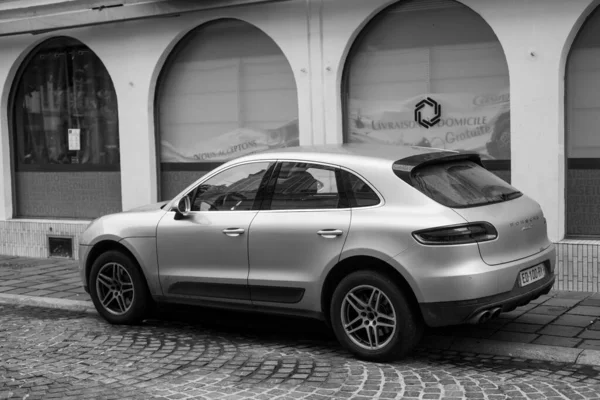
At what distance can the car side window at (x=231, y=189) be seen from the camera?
7215mm

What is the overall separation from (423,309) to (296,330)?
1820mm

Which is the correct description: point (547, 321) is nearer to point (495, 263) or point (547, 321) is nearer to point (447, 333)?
point (447, 333)

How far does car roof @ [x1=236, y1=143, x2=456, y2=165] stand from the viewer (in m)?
6.75

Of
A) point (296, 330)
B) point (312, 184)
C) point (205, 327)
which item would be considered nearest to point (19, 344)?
point (205, 327)

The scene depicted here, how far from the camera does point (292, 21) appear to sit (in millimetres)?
10641

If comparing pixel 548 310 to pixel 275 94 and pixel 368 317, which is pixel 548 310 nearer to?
pixel 368 317

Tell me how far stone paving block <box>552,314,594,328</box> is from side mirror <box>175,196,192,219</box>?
3286 millimetres

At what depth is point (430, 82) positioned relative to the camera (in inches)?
396

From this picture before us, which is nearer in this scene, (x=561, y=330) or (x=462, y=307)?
(x=462, y=307)

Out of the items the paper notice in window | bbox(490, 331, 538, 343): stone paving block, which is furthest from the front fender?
the paper notice in window

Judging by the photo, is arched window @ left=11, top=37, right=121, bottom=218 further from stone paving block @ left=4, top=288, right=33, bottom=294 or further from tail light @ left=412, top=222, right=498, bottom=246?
tail light @ left=412, top=222, right=498, bottom=246

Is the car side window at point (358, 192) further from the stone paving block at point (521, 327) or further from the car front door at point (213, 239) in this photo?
the stone paving block at point (521, 327)

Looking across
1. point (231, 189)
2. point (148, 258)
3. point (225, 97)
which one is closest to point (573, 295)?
point (231, 189)

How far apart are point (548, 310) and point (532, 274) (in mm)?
1682
